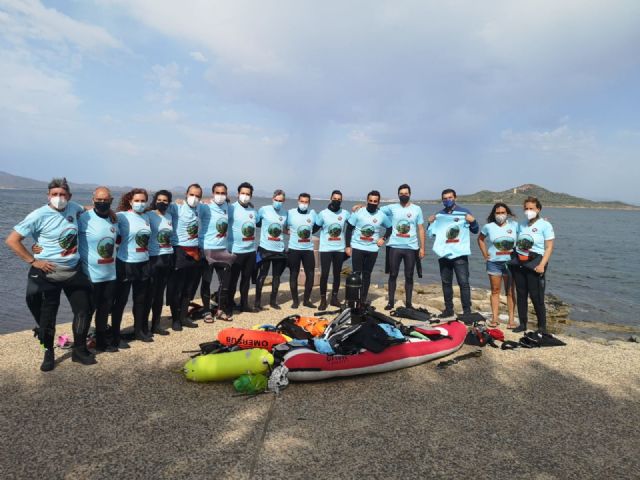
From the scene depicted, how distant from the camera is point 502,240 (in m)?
7.80

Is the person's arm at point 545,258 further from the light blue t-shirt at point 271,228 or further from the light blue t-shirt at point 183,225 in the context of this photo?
the light blue t-shirt at point 183,225

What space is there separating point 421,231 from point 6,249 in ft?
70.7

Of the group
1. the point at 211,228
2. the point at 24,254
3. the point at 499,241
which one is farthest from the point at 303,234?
the point at 24,254

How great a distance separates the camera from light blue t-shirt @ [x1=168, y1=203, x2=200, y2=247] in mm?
7039

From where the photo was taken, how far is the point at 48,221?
5.13 meters

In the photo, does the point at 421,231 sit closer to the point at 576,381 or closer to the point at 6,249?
the point at 576,381

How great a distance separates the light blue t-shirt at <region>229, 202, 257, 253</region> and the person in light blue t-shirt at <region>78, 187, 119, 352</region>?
246cm

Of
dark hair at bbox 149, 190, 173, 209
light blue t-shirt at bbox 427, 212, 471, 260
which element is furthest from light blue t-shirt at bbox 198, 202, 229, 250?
light blue t-shirt at bbox 427, 212, 471, 260

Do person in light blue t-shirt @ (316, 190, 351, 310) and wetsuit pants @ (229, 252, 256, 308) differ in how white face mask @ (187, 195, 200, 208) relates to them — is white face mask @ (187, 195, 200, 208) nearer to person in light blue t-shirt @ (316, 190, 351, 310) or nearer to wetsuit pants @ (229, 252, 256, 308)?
wetsuit pants @ (229, 252, 256, 308)

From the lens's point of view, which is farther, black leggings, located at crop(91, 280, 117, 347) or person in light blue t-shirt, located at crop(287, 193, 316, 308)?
person in light blue t-shirt, located at crop(287, 193, 316, 308)

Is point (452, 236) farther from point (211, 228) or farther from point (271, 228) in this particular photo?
point (211, 228)

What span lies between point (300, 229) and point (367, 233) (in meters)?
1.55

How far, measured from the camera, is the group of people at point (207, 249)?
5.36m

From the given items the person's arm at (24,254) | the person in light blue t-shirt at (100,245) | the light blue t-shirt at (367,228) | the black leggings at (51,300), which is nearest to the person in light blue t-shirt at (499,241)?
the light blue t-shirt at (367,228)
